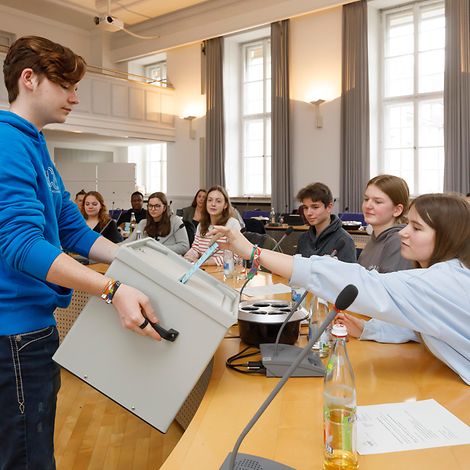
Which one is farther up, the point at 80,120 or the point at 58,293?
the point at 80,120

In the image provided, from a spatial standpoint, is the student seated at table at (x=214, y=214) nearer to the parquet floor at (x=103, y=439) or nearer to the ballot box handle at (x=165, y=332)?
the parquet floor at (x=103, y=439)

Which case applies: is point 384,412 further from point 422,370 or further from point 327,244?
point 327,244

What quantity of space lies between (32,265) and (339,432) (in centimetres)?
78

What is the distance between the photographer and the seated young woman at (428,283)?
1.33 meters

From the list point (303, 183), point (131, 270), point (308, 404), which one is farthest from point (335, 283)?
point (303, 183)

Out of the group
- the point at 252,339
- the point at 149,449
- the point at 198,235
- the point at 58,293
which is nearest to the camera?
the point at 58,293

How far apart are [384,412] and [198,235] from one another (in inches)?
144

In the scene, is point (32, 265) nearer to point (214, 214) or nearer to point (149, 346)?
point (149, 346)

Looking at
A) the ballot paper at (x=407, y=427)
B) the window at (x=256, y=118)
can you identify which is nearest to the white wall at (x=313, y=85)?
the window at (x=256, y=118)

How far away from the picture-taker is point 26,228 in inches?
45.5

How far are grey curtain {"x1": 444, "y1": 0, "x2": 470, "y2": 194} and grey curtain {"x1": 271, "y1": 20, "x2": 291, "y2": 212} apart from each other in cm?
289

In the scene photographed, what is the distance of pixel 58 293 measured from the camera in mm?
1359

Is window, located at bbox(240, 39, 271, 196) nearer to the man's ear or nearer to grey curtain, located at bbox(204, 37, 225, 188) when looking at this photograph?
grey curtain, located at bbox(204, 37, 225, 188)

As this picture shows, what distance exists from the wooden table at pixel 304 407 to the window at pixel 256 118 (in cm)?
900
